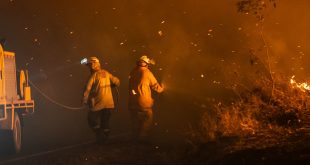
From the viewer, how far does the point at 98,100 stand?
564 inches

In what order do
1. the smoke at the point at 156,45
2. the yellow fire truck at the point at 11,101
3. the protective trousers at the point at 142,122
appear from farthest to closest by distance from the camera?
1. the smoke at the point at 156,45
2. the yellow fire truck at the point at 11,101
3. the protective trousers at the point at 142,122

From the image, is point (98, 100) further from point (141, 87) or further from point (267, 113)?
point (267, 113)

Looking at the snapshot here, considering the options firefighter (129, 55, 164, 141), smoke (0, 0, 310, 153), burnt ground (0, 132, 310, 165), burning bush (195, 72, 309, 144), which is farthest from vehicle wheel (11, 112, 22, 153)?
burning bush (195, 72, 309, 144)

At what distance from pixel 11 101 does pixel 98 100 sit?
230 centimetres

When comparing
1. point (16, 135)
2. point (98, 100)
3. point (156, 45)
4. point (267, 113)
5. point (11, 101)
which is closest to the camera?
point (267, 113)

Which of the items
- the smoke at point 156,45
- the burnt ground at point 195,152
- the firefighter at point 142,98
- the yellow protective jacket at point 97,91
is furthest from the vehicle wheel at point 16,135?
the firefighter at point 142,98

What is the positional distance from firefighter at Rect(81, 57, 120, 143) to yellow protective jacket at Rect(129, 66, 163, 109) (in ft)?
1.92

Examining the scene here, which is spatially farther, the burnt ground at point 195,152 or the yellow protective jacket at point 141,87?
the yellow protective jacket at point 141,87

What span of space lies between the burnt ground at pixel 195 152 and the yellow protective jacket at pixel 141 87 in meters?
0.85

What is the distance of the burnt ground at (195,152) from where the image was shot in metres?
8.53

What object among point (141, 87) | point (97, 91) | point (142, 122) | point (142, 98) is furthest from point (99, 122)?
point (141, 87)

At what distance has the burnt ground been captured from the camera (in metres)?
8.53

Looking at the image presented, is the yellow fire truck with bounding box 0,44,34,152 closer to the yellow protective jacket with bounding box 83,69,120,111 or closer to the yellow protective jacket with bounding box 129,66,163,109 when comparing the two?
the yellow protective jacket with bounding box 83,69,120,111

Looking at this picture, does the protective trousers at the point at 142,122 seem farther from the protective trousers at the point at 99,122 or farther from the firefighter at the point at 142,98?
the protective trousers at the point at 99,122
